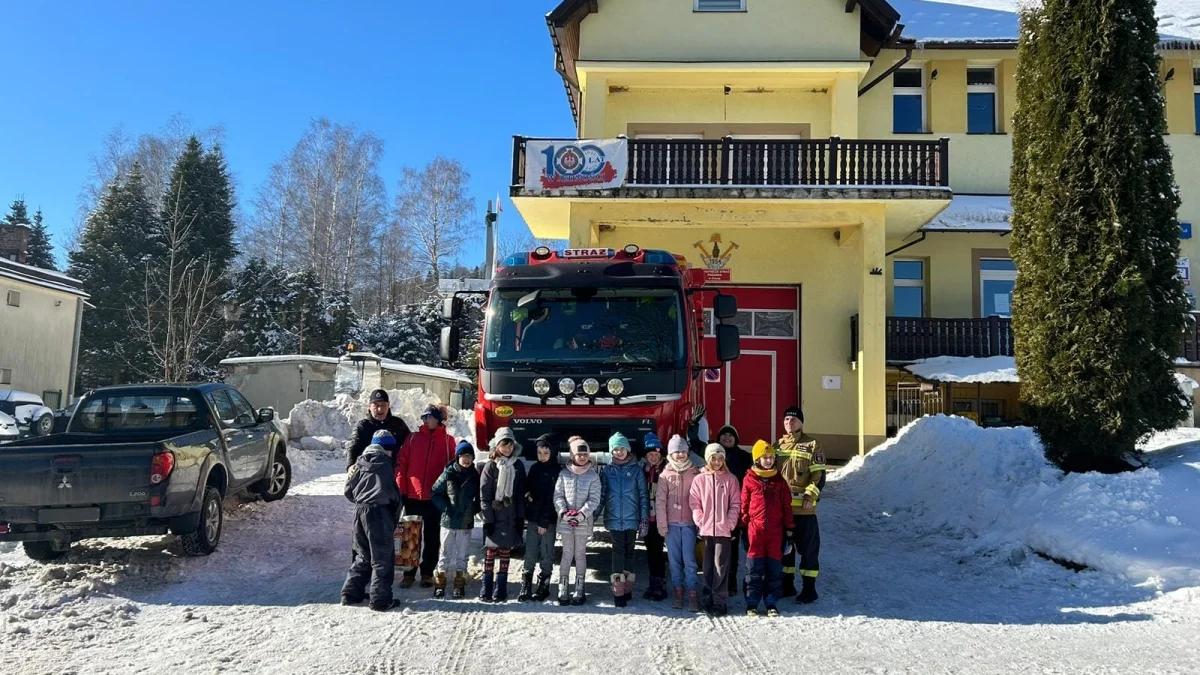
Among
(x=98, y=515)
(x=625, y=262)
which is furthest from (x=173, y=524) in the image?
(x=625, y=262)

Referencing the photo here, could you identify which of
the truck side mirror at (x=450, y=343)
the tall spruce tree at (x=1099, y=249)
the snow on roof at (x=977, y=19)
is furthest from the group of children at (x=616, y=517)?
the snow on roof at (x=977, y=19)

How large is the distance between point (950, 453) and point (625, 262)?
5846 mm

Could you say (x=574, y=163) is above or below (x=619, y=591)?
above

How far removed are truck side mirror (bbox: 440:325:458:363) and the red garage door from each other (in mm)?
9181

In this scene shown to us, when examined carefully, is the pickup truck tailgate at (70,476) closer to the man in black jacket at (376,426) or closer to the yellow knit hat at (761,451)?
the man in black jacket at (376,426)

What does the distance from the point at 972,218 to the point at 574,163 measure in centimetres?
918

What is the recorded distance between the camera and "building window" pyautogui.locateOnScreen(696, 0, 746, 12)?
57.9 ft

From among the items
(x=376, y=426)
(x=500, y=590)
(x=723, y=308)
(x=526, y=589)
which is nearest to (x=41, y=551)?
(x=376, y=426)

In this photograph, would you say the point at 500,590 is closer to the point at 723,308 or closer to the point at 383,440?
the point at 383,440

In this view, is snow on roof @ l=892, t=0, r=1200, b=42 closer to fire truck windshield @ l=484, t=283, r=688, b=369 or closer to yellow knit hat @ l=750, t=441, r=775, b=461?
fire truck windshield @ l=484, t=283, r=688, b=369

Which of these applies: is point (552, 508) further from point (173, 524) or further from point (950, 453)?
point (950, 453)

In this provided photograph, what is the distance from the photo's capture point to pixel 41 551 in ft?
25.4

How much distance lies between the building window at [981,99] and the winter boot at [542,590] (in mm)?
17209

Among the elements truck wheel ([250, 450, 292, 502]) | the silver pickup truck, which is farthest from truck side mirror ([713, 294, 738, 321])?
truck wheel ([250, 450, 292, 502])
